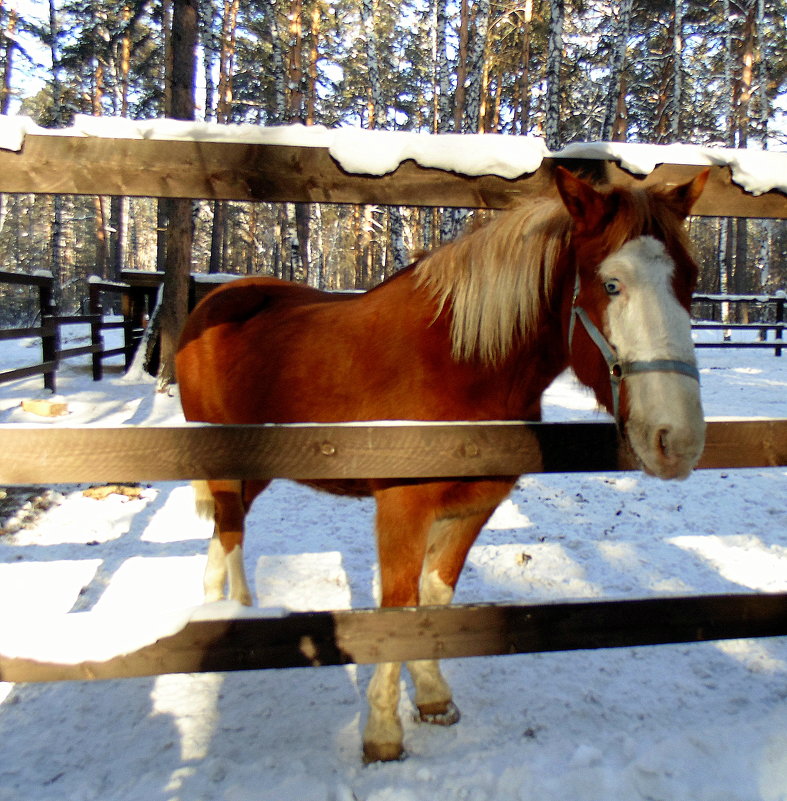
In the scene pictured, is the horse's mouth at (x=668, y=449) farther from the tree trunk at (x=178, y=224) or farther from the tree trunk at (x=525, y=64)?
the tree trunk at (x=525, y=64)

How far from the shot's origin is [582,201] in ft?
6.09

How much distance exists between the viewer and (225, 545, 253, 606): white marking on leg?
11.0ft

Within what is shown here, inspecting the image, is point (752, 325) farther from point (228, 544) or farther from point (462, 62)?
point (228, 544)

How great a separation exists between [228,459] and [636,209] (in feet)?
4.76

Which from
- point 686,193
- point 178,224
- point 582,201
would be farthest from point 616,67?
point 582,201

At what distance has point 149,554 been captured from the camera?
14.0ft

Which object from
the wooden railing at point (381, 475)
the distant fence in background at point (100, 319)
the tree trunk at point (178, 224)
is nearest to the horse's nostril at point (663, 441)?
the wooden railing at point (381, 475)

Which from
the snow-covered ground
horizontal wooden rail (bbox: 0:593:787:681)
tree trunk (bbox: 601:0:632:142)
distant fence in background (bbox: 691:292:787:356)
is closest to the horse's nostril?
horizontal wooden rail (bbox: 0:593:787:681)

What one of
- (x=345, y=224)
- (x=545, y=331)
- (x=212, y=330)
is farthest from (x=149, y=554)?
(x=345, y=224)

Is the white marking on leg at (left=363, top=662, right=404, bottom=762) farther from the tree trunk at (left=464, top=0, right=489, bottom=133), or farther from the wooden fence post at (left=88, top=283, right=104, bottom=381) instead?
the tree trunk at (left=464, top=0, right=489, bottom=133)

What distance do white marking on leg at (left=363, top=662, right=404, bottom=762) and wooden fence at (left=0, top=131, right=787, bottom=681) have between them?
56 cm

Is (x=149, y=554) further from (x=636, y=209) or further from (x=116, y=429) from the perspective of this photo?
(x=636, y=209)

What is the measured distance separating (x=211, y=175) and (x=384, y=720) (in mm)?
2106

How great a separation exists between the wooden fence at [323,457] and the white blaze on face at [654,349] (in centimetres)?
32
